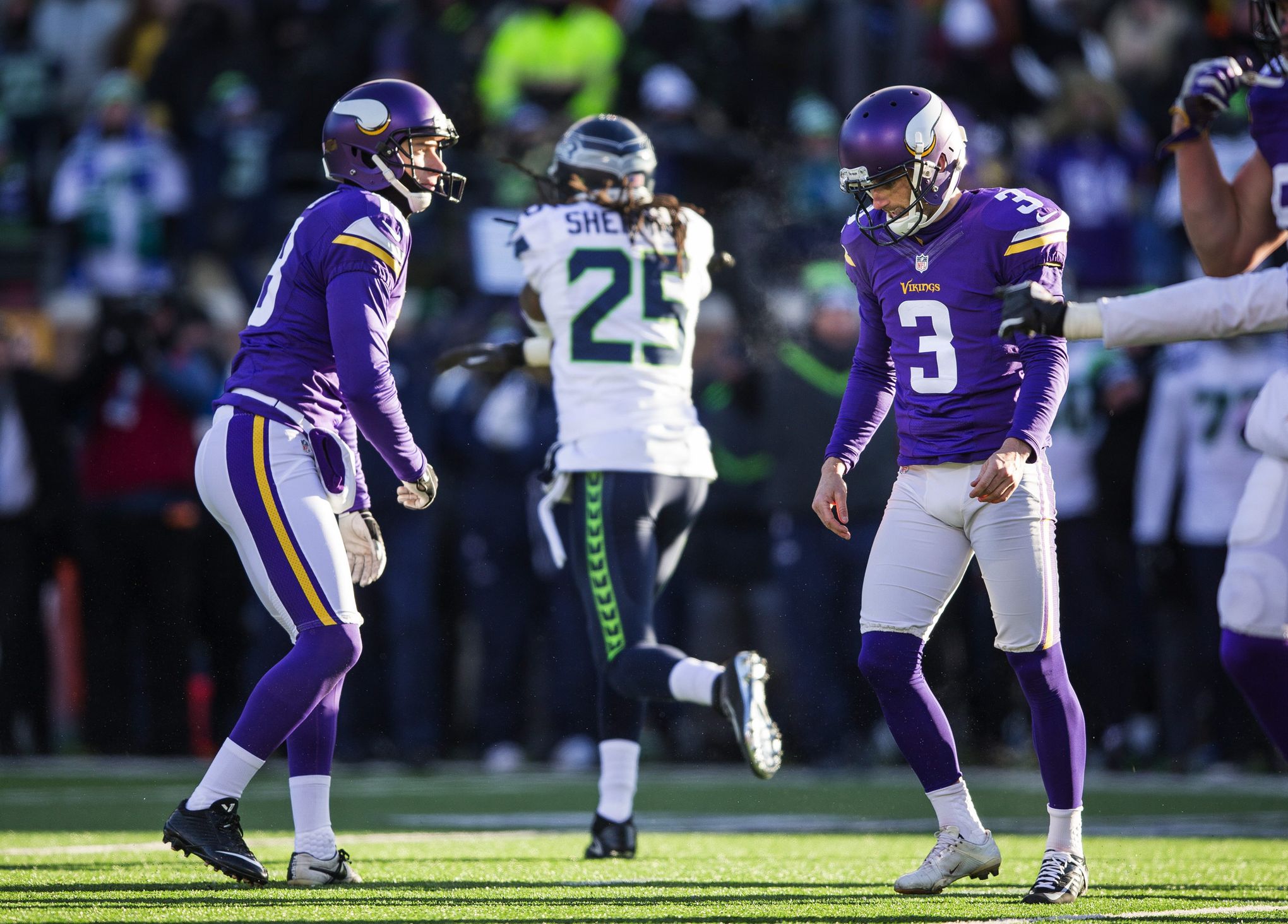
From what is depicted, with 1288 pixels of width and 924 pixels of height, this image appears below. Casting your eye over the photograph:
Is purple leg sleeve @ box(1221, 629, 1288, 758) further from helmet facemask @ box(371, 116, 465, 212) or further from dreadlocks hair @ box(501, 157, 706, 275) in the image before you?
dreadlocks hair @ box(501, 157, 706, 275)

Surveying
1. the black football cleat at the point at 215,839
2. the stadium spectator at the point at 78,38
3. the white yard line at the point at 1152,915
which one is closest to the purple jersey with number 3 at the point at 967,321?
the white yard line at the point at 1152,915

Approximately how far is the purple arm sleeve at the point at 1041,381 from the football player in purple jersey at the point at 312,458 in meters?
1.58

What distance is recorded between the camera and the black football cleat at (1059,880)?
4535 millimetres

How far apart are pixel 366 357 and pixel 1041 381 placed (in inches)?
67.7

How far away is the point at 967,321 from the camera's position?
4.89 m

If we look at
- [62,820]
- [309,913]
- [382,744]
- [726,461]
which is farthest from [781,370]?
[309,913]

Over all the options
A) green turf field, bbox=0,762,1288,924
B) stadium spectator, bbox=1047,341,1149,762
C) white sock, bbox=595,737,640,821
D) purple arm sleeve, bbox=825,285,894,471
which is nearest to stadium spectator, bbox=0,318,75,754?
green turf field, bbox=0,762,1288,924

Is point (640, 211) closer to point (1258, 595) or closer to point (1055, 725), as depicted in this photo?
point (1055, 725)

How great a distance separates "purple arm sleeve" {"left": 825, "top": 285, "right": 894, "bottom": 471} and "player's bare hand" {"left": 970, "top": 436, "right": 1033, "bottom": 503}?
0.66 metres

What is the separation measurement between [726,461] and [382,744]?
96.7 inches

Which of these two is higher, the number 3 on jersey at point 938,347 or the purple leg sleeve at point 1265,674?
the number 3 on jersey at point 938,347

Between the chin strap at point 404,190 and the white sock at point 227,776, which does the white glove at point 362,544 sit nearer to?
the white sock at point 227,776

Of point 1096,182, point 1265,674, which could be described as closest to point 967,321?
point 1265,674

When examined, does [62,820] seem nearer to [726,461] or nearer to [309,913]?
[309,913]
